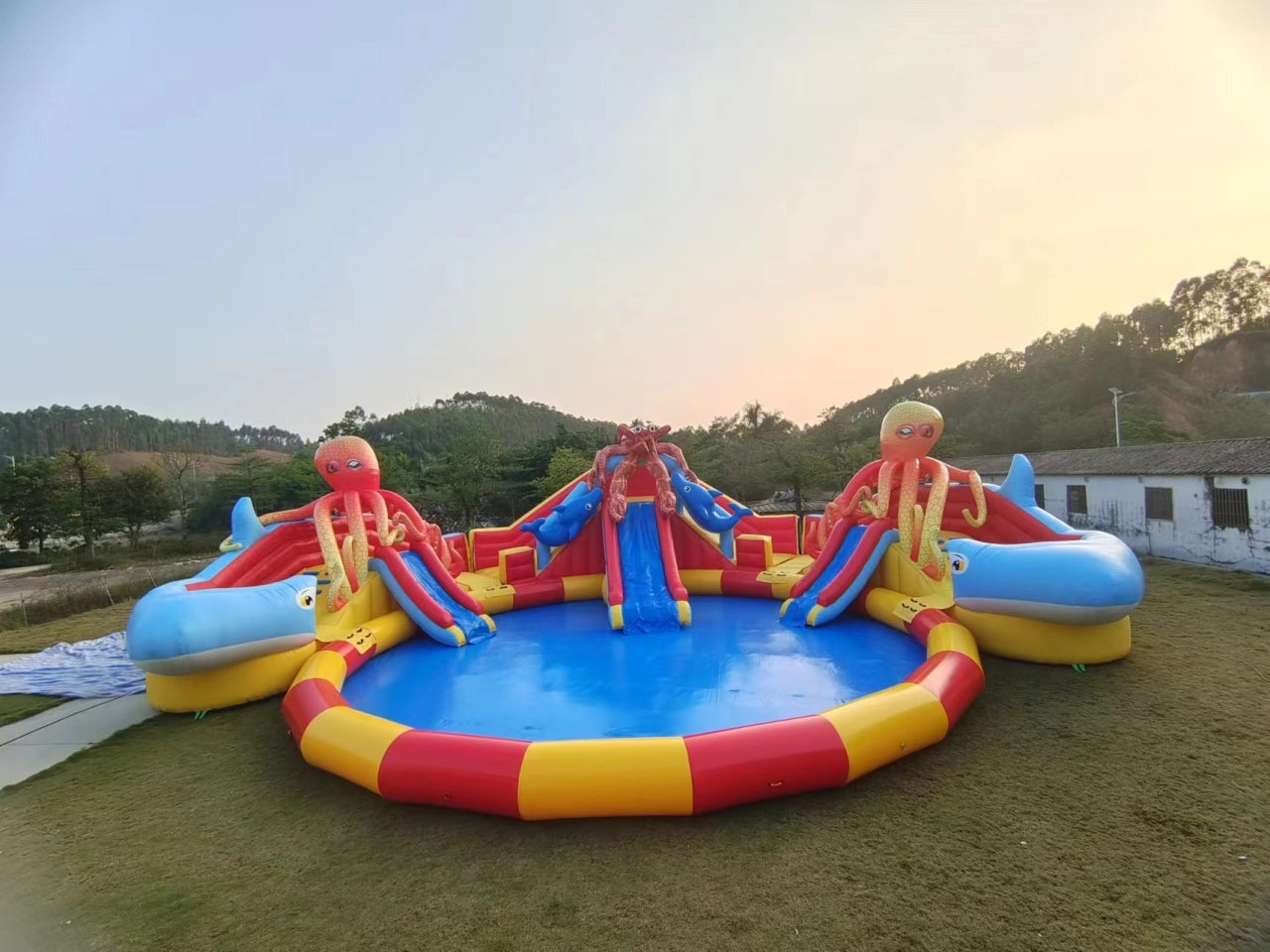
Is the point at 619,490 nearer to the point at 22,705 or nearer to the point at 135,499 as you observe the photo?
the point at 22,705

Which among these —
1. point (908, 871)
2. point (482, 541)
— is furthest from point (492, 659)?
point (908, 871)

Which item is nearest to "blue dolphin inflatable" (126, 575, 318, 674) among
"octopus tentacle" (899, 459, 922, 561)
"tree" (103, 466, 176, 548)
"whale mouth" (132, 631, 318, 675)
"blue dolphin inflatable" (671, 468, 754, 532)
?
"whale mouth" (132, 631, 318, 675)

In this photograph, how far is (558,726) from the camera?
4500mm

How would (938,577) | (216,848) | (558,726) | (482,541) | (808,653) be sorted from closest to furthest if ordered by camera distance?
(216,848), (558,726), (808,653), (938,577), (482,541)

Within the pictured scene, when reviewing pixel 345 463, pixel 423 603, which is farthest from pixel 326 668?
pixel 345 463

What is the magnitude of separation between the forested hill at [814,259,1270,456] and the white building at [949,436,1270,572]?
41.9 ft

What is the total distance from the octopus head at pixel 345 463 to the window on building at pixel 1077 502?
45.3ft

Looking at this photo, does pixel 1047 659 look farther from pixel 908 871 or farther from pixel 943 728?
pixel 908 871

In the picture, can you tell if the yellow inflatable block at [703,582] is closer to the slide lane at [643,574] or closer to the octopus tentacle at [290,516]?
the slide lane at [643,574]

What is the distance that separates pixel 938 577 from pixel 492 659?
469cm

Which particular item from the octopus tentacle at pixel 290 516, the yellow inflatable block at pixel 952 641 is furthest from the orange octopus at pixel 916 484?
the octopus tentacle at pixel 290 516

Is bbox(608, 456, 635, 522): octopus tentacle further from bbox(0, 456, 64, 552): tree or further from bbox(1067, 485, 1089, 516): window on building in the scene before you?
bbox(0, 456, 64, 552): tree

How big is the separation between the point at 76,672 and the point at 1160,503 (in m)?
15.9

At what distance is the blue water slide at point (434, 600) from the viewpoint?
6.79 m
